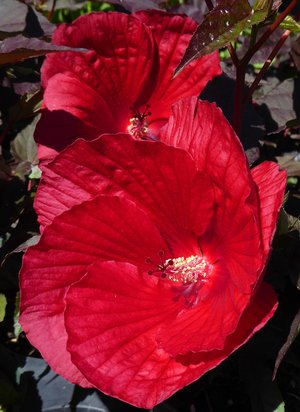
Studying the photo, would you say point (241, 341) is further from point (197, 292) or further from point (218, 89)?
point (218, 89)

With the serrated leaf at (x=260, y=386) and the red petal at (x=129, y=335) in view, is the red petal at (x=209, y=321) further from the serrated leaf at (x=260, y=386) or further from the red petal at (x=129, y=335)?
the serrated leaf at (x=260, y=386)

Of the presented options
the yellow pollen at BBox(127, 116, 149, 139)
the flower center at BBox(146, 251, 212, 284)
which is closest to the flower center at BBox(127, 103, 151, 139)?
the yellow pollen at BBox(127, 116, 149, 139)

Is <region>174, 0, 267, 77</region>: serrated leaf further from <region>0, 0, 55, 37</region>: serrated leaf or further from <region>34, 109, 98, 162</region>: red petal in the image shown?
<region>0, 0, 55, 37</region>: serrated leaf

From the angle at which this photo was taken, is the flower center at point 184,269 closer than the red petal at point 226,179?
No

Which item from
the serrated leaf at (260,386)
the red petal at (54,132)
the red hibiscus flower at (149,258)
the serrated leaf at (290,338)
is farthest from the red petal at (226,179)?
the serrated leaf at (260,386)

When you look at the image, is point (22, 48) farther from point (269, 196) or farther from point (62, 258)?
point (269, 196)

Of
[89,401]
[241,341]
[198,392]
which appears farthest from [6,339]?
[241,341]

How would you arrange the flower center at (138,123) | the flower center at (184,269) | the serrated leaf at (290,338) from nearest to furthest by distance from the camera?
the serrated leaf at (290,338), the flower center at (184,269), the flower center at (138,123)
